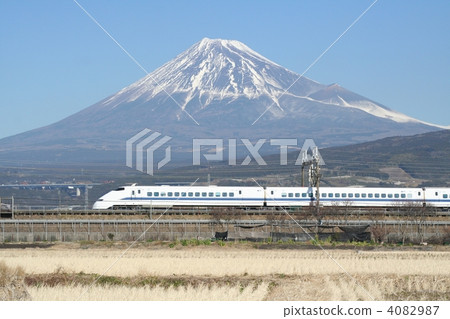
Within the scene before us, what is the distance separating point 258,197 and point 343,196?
793cm

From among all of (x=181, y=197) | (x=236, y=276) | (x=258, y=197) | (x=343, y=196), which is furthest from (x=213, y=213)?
(x=236, y=276)

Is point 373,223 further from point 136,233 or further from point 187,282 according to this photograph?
point 187,282

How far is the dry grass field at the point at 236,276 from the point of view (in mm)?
28109

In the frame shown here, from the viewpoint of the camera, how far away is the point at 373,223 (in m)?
63.8

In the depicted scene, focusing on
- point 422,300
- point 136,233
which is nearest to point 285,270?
point 422,300

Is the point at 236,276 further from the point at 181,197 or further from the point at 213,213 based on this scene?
the point at 181,197

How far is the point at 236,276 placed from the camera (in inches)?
1328

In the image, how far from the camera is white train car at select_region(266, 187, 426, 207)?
77250 mm

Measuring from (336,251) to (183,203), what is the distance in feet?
88.2

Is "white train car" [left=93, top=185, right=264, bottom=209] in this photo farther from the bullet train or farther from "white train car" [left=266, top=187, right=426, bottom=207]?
"white train car" [left=266, top=187, right=426, bottom=207]

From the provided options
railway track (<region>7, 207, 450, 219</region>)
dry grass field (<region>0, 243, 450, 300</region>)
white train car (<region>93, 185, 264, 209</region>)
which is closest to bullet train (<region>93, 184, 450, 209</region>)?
white train car (<region>93, 185, 264, 209</region>)

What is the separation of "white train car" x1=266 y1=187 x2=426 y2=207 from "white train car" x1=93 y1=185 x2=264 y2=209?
5.74ft

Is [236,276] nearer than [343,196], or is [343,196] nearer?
[236,276]
